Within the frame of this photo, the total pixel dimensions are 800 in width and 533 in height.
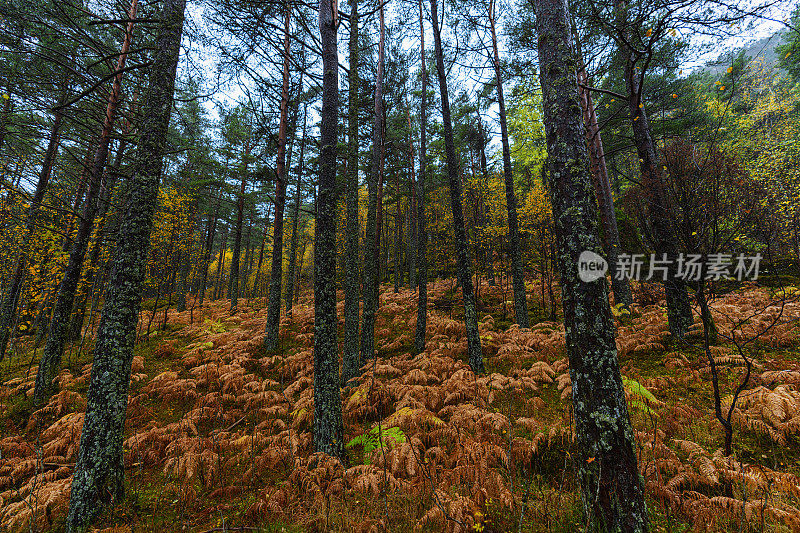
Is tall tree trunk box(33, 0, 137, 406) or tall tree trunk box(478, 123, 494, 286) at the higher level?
tall tree trunk box(478, 123, 494, 286)

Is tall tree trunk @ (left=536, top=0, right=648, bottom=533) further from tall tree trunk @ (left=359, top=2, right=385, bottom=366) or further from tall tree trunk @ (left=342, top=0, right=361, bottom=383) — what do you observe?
tall tree trunk @ (left=359, top=2, right=385, bottom=366)

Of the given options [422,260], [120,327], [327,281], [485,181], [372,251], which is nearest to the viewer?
[120,327]

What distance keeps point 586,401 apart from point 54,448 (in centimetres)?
870

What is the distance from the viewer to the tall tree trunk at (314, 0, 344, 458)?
15.0ft

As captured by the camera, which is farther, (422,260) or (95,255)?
(422,260)

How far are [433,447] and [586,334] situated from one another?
10.1 ft

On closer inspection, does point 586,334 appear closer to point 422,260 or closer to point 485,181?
point 422,260

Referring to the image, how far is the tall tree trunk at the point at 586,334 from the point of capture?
2.71m

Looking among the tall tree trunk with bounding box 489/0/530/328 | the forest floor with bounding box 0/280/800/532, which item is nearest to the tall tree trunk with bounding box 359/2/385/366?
the forest floor with bounding box 0/280/800/532

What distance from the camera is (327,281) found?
4711 mm

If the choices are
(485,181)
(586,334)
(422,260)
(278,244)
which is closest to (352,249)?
(422,260)

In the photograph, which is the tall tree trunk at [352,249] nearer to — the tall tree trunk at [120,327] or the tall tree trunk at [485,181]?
the tall tree trunk at [120,327]

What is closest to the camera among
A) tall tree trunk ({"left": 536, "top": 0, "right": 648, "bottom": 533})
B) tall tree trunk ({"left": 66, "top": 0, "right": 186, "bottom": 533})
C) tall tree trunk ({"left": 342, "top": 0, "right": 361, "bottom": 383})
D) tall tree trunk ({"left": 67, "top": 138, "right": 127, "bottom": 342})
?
tall tree trunk ({"left": 536, "top": 0, "right": 648, "bottom": 533})

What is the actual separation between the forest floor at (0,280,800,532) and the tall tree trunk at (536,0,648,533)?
2.34 ft
